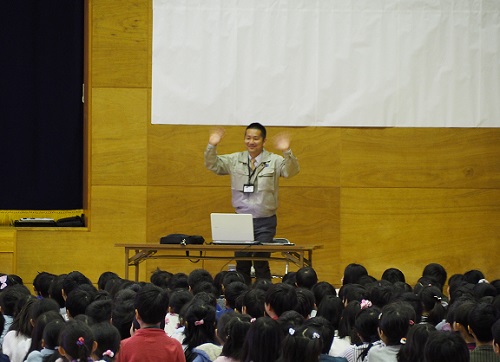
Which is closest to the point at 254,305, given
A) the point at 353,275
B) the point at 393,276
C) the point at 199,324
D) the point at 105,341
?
the point at 199,324

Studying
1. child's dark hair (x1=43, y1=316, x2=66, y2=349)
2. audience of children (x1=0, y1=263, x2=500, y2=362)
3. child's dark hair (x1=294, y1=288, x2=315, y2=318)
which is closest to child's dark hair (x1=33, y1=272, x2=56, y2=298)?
audience of children (x1=0, y1=263, x2=500, y2=362)

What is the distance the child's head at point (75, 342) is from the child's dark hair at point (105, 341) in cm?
27

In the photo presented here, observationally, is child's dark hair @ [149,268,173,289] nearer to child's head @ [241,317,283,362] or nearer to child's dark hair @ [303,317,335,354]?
child's dark hair @ [303,317,335,354]

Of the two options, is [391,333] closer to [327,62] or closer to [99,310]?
[99,310]

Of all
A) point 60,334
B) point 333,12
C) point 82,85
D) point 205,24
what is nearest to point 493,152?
point 333,12

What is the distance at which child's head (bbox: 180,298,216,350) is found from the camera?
4730 mm

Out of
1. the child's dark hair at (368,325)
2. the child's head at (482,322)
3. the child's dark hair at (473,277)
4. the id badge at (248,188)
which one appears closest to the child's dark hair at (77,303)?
the child's dark hair at (368,325)

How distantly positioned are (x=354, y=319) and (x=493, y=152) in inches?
216

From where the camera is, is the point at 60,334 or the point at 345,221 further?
the point at 345,221

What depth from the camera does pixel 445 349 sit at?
3871mm

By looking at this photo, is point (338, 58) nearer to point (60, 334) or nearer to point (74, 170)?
point (74, 170)

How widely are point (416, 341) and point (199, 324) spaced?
108 cm

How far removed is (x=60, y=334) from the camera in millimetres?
3984

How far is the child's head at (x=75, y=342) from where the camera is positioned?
3916 mm
